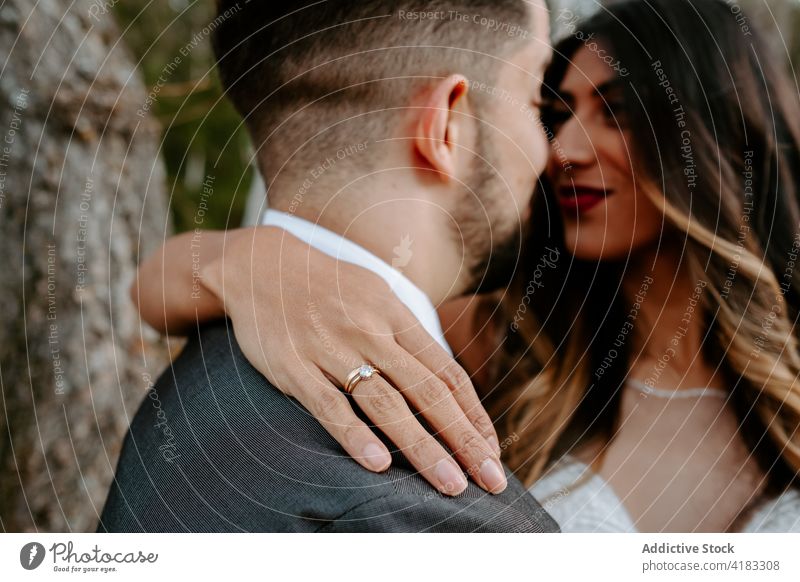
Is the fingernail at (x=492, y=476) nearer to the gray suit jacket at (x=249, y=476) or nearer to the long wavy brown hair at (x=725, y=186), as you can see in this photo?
the gray suit jacket at (x=249, y=476)

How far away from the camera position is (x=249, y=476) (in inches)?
21.4

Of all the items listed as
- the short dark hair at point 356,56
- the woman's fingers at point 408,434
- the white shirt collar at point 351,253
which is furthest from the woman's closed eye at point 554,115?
the woman's fingers at point 408,434

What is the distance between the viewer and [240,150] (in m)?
1.15

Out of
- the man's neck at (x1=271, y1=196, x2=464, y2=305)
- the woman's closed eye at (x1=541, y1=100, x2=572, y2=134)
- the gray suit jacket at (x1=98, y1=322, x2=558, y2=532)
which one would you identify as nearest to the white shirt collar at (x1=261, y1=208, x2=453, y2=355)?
the man's neck at (x1=271, y1=196, x2=464, y2=305)

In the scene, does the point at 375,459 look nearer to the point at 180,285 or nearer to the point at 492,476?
the point at 492,476

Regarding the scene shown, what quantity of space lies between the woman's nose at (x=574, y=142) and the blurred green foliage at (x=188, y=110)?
1.37 feet

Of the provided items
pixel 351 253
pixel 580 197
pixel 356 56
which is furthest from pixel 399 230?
pixel 580 197

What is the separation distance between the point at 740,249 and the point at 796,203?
81 millimetres

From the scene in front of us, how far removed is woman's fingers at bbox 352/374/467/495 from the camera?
519 millimetres

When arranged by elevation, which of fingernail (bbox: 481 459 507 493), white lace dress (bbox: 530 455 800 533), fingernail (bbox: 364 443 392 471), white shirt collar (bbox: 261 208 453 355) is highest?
white shirt collar (bbox: 261 208 453 355)

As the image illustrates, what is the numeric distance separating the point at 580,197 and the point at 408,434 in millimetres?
Answer: 373

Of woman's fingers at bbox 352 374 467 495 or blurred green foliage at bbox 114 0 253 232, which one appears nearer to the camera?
woman's fingers at bbox 352 374 467 495

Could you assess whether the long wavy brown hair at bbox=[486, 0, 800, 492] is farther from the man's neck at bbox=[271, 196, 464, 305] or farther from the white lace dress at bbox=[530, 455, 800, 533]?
the man's neck at bbox=[271, 196, 464, 305]
